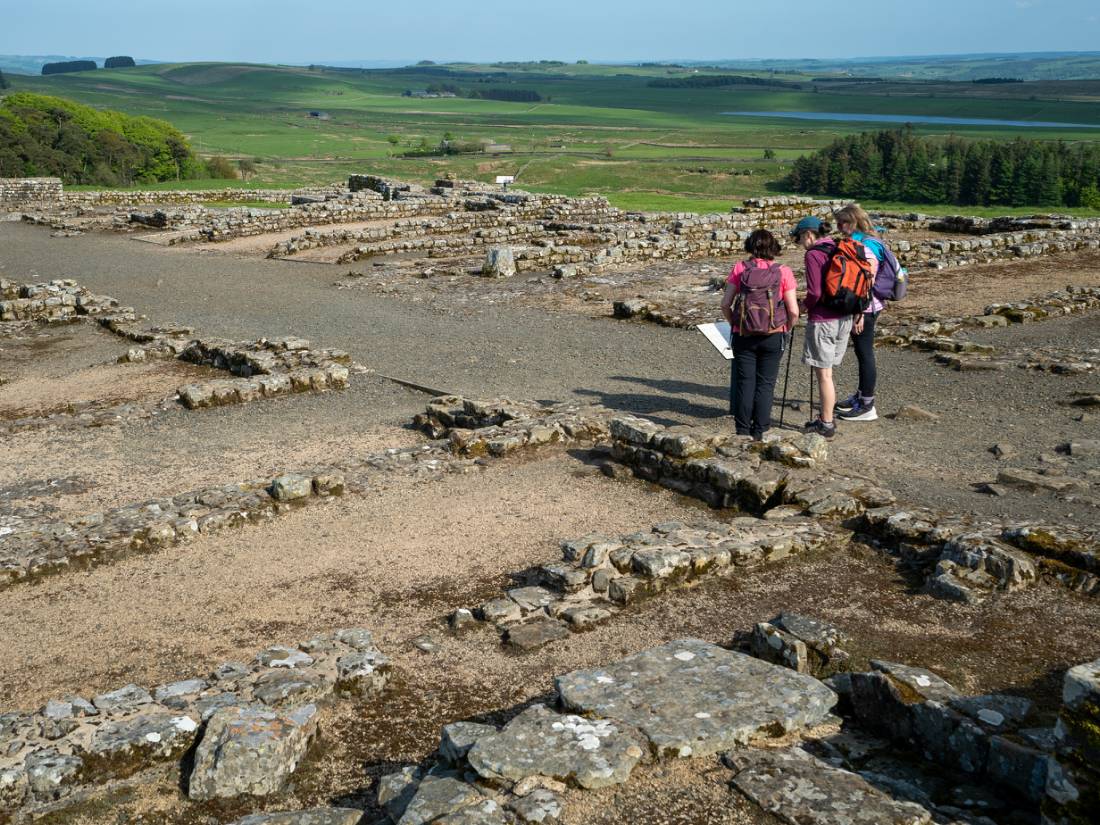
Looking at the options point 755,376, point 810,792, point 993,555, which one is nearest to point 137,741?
point 810,792

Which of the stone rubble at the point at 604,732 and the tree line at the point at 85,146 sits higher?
the tree line at the point at 85,146

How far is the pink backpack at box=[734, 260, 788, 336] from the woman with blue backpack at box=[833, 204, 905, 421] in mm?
1240

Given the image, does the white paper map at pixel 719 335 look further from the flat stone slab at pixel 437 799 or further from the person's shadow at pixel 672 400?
the flat stone slab at pixel 437 799

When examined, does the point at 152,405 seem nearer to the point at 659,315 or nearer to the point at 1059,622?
the point at 659,315

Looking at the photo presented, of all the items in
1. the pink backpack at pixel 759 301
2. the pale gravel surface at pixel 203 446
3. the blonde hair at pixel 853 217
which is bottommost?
the pale gravel surface at pixel 203 446

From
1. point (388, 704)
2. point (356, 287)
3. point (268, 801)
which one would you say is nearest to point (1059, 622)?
point (388, 704)

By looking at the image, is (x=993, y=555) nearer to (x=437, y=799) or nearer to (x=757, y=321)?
(x=757, y=321)

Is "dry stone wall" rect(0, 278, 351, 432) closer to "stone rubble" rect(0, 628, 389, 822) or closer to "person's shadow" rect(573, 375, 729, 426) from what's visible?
"person's shadow" rect(573, 375, 729, 426)

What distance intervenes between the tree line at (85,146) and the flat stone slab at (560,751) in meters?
50.6

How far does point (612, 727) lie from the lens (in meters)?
5.37

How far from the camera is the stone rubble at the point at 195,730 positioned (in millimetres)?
5676

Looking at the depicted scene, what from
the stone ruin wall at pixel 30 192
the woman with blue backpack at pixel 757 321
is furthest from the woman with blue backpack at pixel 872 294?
the stone ruin wall at pixel 30 192

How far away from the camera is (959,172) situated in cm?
5597

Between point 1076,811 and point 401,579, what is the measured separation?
5.58 metres
